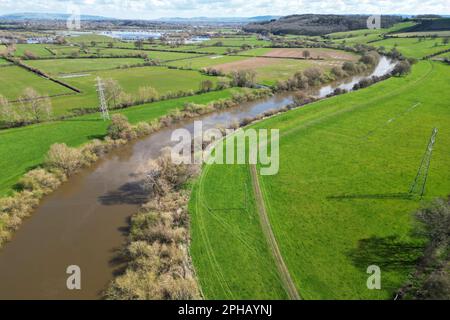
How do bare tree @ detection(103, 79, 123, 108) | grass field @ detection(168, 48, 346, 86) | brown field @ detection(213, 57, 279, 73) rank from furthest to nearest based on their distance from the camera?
1. brown field @ detection(213, 57, 279, 73)
2. grass field @ detection(168, 48, 346, 86)
3. bare tree @ detection(103, 79, 123, 108)

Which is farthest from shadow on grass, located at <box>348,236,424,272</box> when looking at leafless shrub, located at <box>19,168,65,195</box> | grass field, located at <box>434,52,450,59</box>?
grass field, located at <box>434,52,450,59</box>

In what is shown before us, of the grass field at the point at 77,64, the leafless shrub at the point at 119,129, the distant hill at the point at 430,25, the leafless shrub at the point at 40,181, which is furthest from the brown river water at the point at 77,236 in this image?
the distant hill at the point at 430,25

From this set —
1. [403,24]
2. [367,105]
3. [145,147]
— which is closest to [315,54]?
[367,105]

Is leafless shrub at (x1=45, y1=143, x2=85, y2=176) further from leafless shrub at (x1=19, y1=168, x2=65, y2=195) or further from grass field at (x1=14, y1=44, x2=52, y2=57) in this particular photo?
grass field at (x1=14, y1=44, x2=52, y2=57)

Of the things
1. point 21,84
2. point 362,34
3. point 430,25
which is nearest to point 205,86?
point 21,84

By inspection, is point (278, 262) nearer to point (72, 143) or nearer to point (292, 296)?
point (292, 296)
